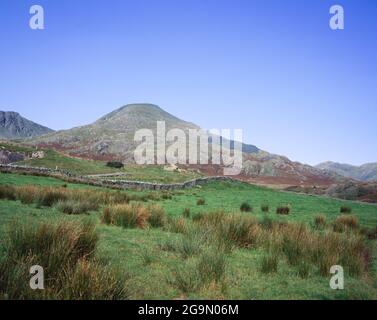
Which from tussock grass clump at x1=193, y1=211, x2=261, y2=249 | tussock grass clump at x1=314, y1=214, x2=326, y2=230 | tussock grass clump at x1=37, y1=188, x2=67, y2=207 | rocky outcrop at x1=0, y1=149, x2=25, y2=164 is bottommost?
tussock grass clump at x1=314, y1=214, x2=326, y2=230

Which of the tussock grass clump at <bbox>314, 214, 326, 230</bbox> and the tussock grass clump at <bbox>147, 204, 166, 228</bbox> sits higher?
the tussock grass clump at <bbox>147, 204, 166, 228</bbox>

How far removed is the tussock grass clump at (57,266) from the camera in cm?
500

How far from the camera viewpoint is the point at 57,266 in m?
5.98

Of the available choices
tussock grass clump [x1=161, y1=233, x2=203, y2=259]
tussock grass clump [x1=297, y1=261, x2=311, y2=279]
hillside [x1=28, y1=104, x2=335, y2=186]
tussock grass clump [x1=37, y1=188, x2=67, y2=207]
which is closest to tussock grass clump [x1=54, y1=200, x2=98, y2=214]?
tussock grass clump [x1=37, y1=188, x2=67, y2=207]

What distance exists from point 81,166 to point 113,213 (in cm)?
3783

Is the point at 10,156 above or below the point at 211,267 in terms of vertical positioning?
above

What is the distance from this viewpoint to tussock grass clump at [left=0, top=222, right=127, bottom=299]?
5.00 m

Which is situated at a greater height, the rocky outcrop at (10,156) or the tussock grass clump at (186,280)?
the rocky outcrop at (10,156)

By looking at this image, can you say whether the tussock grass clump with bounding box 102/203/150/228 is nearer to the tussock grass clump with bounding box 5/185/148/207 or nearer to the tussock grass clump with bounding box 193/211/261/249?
the tussock grass clump with bounding box 193/211/261/249

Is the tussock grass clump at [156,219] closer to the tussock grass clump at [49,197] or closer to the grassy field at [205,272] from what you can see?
the grassy field at [205,272]

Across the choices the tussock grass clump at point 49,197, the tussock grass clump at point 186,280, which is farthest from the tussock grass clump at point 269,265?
the tussock grass clump at point 49,197

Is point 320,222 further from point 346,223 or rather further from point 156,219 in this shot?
point 156,219

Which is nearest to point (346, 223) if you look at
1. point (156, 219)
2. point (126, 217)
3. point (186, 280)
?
point (156, 219)
